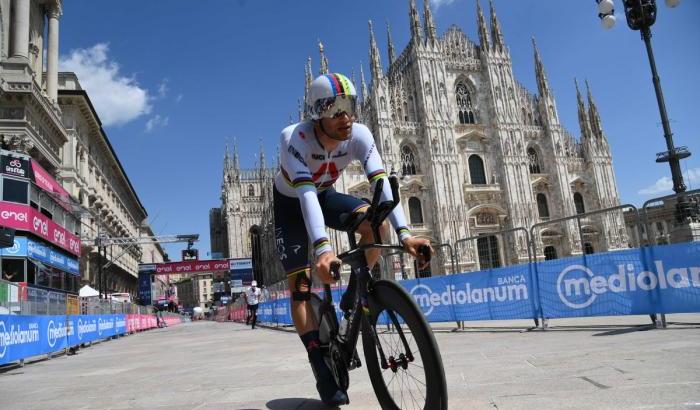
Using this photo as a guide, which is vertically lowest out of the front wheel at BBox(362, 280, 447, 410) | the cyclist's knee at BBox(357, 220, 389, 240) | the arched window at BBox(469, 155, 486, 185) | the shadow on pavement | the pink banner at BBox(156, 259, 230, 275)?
the shadow on pavement

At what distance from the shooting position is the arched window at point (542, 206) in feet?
140

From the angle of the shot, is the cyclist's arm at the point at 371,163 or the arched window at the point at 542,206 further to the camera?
the arched window at the point at 542,206

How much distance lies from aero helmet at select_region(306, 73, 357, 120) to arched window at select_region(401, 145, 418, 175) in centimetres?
3770

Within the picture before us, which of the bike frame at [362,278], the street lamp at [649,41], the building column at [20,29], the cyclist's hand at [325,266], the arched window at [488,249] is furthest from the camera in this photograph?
the building column at [20,29]

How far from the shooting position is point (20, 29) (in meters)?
24.0

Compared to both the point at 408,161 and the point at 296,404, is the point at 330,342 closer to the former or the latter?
the point at 296,404

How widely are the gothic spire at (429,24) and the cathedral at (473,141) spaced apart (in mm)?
92

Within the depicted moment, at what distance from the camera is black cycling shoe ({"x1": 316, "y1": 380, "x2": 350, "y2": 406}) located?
2.63 metres

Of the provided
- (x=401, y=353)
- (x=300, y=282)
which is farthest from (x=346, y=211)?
(x=401, y=353)

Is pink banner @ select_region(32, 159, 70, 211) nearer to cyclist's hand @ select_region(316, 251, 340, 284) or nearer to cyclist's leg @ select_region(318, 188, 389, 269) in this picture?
cyclist's leg @ select_region(318, 188, 389, 269)

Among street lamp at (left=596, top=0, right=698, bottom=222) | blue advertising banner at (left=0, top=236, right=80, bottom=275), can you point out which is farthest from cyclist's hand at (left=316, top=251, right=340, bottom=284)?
blue advertising banner at (left=0, top=236, right=80, bottom=275)

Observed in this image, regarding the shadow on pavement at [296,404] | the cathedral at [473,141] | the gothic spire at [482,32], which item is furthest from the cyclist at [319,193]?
the gothic spire at [482,32]

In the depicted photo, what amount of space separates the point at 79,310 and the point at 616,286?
1159 cm

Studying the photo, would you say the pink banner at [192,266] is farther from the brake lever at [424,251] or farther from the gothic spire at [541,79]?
the brake lever at [424,251]
